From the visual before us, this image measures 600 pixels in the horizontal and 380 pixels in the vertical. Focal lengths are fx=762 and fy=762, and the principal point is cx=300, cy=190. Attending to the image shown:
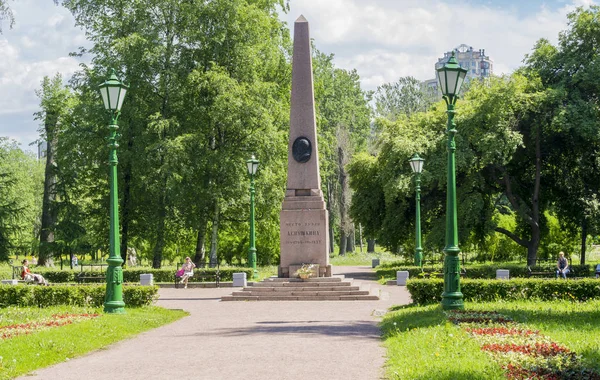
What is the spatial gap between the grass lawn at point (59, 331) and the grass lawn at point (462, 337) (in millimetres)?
4616

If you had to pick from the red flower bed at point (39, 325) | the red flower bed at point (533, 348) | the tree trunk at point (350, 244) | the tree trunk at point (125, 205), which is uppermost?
the tree trunk at point (125, 205)

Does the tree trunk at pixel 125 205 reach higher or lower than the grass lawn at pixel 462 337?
higher

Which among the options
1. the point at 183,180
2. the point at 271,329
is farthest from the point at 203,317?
the point at 183,180

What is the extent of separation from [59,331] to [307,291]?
10910 millimetres

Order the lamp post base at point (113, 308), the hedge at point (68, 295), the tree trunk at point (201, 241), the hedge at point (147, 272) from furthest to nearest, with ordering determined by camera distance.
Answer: the tree trunk at point (201, 241) → the hedge at point (147, 272) → the hedge at point (68, 295) → the lamp post base at point (113, 308)

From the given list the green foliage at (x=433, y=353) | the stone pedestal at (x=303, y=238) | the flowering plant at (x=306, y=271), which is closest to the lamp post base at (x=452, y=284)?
the green foliage at (x=433, y=353)

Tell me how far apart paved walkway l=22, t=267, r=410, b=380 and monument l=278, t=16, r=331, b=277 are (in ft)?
18.4

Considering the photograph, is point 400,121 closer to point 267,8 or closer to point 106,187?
point 267,8

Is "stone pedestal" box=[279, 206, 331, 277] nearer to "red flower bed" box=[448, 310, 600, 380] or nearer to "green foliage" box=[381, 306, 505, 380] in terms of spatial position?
"green foliage" box=[381, 306, 505, 380]

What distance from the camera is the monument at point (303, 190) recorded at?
24.3 metres

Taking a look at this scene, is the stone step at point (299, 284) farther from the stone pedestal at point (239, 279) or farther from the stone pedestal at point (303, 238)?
the stone pedestal at point (239, 279)

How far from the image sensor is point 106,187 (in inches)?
1526

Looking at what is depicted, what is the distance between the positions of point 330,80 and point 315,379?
164ft

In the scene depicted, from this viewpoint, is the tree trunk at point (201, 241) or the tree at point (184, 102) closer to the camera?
the tree at point (184, 102)
